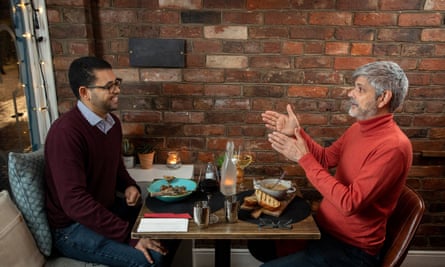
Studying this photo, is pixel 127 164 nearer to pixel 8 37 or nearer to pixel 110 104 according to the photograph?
pixel 110 104

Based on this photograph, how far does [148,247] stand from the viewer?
5.14ft

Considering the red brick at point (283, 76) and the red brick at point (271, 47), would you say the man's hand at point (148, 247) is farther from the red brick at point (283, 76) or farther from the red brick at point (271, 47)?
the red brick at point (271, 47)

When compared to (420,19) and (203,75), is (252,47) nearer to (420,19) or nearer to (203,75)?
(203,75)

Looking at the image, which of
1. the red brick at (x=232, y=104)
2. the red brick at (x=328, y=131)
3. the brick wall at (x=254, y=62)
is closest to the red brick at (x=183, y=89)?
the brick wall at (x=254, y=62)

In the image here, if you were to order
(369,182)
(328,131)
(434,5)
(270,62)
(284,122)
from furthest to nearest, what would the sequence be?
1. (328,131)
2. (270,62)
3. (434,5)
4. (284,122)
5. (369,182)

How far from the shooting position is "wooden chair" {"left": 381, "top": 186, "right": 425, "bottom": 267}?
1.45 m

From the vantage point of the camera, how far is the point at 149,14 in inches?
79.4

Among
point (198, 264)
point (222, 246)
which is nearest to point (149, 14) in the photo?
point (222, 246)

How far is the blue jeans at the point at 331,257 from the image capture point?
1.49 metres

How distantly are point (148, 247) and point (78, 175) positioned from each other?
1.51ft

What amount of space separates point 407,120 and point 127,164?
70.7 inches

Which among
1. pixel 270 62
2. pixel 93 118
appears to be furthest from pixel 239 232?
pixel 270 62

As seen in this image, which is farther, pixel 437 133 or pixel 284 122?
pixel 437 133

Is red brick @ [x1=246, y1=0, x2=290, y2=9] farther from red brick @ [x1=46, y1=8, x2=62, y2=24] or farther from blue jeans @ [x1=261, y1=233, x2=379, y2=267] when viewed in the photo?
blue jeans @ [x1=261, y1=233, x2=379, y2=267]
